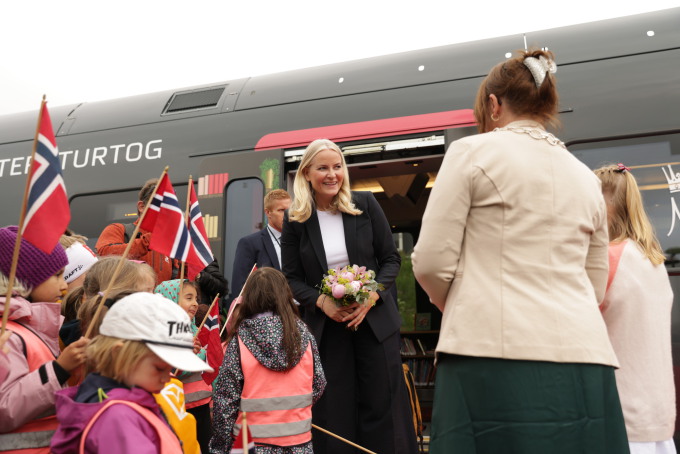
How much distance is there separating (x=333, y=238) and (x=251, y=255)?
4.52ft

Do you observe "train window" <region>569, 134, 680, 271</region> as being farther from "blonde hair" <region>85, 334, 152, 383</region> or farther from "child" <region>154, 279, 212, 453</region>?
"blonde hair" <region>85, 334, 152, 383</region>

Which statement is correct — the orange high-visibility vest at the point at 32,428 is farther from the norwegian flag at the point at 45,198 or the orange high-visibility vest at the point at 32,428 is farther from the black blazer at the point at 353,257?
the black blazer at the point at 353,257

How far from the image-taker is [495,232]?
6.44 feet

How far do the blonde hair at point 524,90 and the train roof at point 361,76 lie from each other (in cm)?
328

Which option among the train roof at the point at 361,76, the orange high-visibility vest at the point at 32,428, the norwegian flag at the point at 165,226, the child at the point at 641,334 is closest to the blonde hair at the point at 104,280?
the norwegian flag at the point at 165,226

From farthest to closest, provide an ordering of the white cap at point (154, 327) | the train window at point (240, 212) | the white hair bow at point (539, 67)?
the train window at point (240, 212) < the white hair bow at point (539, 67) < the white cap at point (154, 327)

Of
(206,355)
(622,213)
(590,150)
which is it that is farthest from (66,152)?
(622,213)

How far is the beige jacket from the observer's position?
1.84 meters

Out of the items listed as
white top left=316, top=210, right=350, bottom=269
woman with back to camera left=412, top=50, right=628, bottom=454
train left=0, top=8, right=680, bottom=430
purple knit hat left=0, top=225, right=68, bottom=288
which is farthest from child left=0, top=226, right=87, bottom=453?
train left=0, top=8, right=680, bottom=430

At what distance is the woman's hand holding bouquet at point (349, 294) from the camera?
126 inches

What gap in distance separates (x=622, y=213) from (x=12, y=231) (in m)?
2.74

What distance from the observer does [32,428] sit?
222cm

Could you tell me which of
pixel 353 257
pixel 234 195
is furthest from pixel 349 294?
pixel 234 195

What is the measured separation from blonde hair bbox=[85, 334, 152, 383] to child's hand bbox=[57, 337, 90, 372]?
10cm
